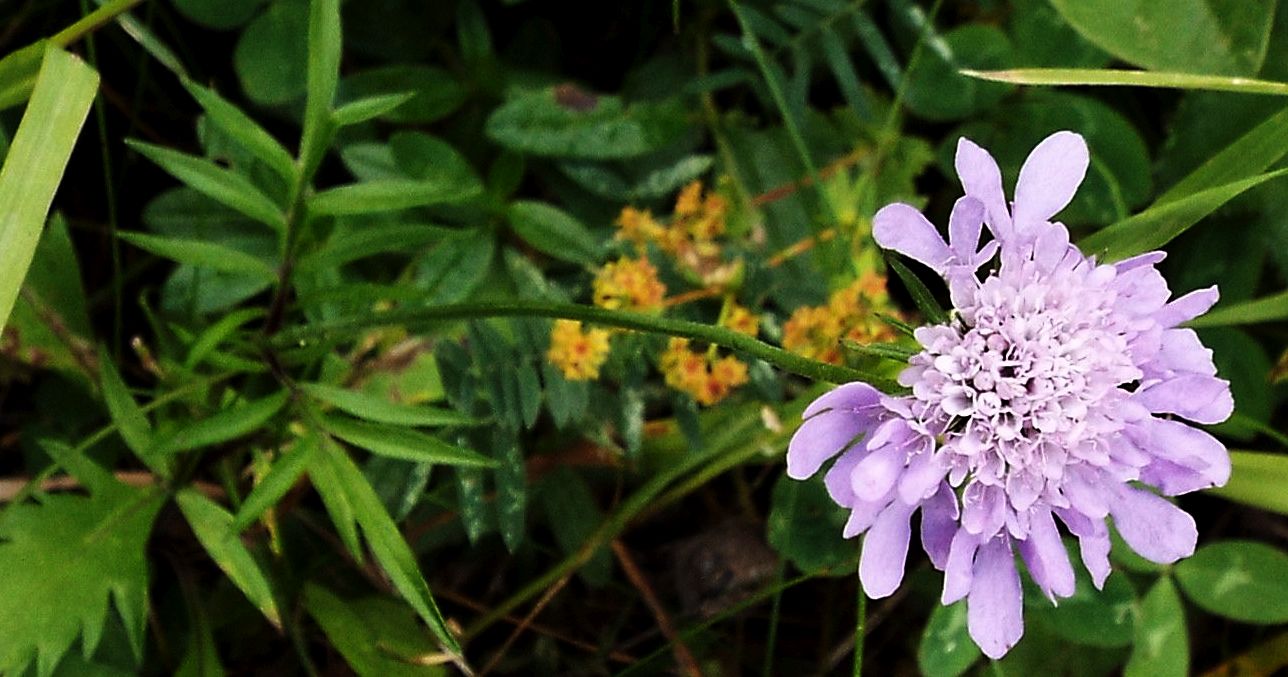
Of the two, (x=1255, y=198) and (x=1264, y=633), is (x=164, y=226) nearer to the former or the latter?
(x=1255, y=198)

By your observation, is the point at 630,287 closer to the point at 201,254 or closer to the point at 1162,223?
the point at 201,254

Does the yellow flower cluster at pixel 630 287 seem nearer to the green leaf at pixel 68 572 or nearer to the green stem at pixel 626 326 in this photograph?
the green stem at pixel 626 326

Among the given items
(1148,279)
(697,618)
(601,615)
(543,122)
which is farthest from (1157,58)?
(601,615)

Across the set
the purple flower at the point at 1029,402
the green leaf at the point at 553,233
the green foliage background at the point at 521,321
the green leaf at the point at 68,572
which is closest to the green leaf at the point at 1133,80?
the green foliage background at the point at 521,321

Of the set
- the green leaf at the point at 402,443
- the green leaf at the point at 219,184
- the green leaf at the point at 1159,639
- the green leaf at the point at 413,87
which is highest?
the green leaf at the point at 219,184

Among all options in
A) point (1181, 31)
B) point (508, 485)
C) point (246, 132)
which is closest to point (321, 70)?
point (246, 132)

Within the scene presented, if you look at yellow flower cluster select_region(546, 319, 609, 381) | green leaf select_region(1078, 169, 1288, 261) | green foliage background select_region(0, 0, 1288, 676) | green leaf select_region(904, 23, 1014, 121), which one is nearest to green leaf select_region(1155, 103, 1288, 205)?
green foliage background select_region(0, 0, 1288, 676)
